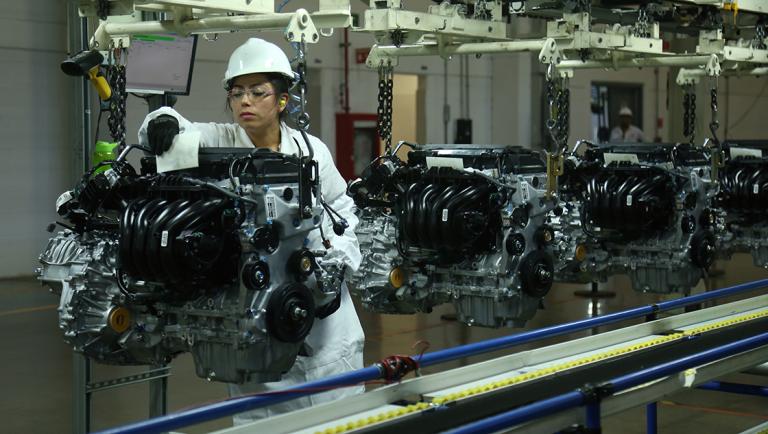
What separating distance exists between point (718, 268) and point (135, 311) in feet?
36.5

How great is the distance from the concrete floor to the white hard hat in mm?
2070

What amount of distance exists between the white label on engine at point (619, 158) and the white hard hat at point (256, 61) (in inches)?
170

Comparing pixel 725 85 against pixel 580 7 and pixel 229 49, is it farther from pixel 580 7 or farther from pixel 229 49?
pixel 580 7

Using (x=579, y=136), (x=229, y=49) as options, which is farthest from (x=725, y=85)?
(x=229, y=49)

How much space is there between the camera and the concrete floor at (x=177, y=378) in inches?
264

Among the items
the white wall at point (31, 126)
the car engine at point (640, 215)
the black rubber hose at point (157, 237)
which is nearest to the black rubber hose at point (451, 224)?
the car engine at point (640, 215)

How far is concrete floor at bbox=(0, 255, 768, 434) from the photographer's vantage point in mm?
6711

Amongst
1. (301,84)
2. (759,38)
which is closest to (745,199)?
(759,38)

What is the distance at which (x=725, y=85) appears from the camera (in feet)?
68.9

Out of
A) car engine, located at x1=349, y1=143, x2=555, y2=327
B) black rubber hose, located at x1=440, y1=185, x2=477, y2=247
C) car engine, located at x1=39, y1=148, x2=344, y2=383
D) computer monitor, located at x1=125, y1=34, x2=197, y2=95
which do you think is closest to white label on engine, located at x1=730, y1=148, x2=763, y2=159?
car engine, located at x1=349, y1=143, x2=555, y2=327

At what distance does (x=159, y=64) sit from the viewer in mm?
5965

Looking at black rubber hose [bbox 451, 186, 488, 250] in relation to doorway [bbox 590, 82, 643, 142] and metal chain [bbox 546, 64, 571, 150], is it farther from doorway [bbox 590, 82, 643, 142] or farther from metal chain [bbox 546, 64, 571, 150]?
doorway [bbox 590, 82, 643, 142]

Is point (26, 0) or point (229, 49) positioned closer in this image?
point (26, 0)

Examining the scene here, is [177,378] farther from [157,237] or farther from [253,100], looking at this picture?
[253,100]
